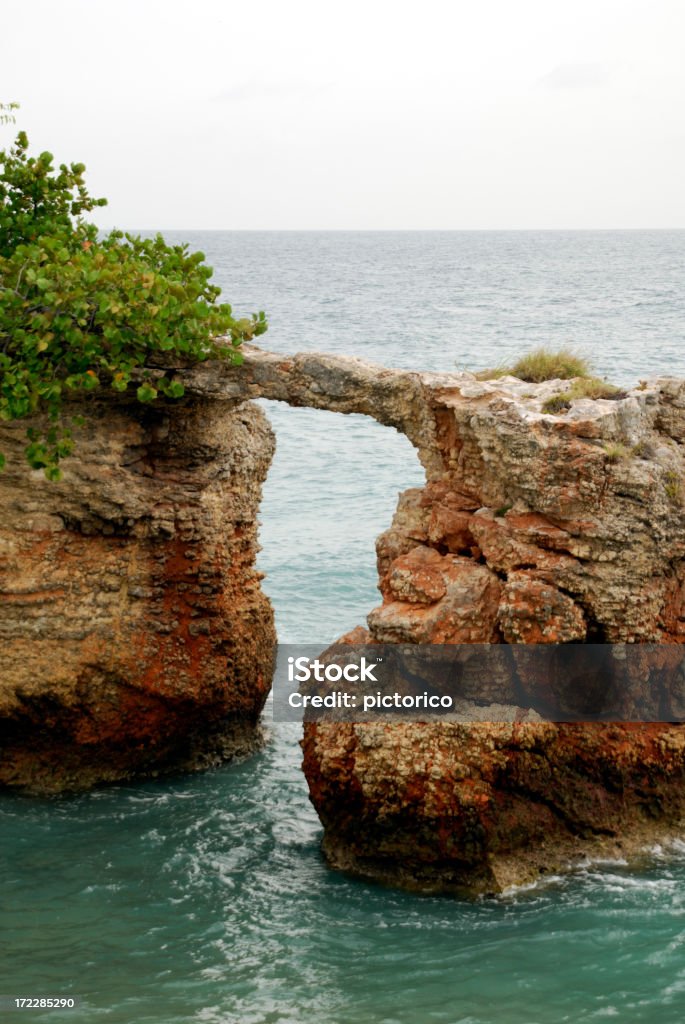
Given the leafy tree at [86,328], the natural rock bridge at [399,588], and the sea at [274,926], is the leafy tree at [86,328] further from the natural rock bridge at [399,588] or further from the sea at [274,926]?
the sea at [274,926]

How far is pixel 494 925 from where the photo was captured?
10.4 m

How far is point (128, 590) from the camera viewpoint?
1310cm

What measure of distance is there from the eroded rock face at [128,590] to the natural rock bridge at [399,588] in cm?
2

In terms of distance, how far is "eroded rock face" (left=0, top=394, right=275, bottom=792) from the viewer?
12.6m

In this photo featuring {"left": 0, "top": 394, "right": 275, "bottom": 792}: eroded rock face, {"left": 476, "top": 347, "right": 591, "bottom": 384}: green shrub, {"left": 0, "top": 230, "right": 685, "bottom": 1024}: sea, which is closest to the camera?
{"left": 0, "top": 230, "right": 685, "bottom": 1024}: sea

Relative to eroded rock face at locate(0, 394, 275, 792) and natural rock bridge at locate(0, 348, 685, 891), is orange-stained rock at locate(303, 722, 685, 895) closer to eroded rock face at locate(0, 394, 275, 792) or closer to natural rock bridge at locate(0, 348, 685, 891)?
natural rock bridge at locate(0, 348, 685, 891)

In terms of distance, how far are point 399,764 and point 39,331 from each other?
5.04 meters

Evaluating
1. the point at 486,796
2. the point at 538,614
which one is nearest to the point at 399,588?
the point at 538,614

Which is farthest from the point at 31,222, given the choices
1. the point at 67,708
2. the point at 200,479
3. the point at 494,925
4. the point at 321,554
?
the point at 321,554

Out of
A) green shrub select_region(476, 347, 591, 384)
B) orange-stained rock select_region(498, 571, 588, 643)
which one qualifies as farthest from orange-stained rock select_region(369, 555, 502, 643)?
green shrub select_region(476, 347, 591, 384)
